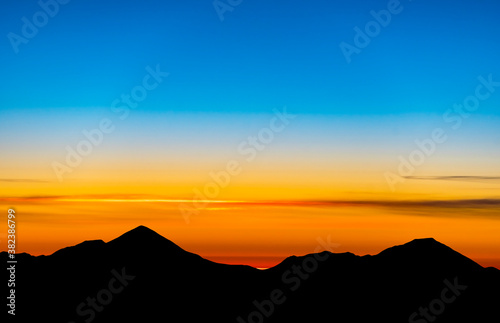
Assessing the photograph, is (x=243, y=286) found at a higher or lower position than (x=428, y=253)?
lower

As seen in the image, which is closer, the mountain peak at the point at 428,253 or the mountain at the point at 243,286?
the mountain at the point at 243,286

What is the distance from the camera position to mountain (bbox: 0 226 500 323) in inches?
4439

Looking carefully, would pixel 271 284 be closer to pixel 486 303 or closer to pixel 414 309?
pixel 414 309

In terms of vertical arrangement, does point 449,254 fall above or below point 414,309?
above

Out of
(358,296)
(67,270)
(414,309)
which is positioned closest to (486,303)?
(414,309)

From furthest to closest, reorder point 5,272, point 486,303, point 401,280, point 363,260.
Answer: point 363,260 → point 401,280 → point 486,303 → point 5,272

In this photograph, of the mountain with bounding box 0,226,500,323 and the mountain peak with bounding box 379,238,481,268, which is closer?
the mountain with bounding box 0,226,500,323

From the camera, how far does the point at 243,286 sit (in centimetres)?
12988

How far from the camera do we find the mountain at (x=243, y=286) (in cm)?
11275

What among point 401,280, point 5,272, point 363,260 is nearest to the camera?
point 5,272

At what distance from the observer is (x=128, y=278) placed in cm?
12812

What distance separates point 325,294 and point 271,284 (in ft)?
37.9

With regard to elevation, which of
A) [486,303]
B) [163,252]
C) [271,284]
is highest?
[163,252]

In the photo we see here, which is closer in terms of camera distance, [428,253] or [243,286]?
[243,286]
